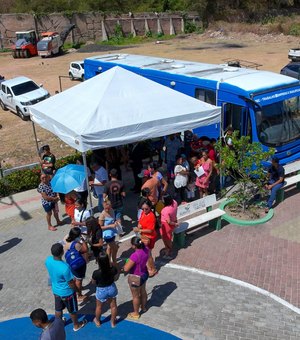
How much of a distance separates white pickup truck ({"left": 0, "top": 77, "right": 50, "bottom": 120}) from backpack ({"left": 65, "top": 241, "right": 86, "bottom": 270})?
14861 mm

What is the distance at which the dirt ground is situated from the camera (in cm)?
1705

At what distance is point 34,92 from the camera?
2161 cm

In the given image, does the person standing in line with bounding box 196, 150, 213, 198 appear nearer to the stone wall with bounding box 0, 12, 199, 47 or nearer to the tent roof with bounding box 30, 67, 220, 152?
the tent roof with bounding box 30, 67, 220, 152

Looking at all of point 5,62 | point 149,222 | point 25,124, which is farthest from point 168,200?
point 5,62

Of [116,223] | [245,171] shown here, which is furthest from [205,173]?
[116,223]

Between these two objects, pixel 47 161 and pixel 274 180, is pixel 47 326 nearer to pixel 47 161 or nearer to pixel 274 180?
pixel 47 161

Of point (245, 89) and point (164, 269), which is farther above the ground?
point (245, 89)

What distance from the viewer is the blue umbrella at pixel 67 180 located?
8633 millimetres

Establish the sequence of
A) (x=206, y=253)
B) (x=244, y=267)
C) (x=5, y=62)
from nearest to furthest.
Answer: (x=244, y=267)
(x=206, y=253)
(x=5, y=62)

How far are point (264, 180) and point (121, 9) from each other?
55548mm

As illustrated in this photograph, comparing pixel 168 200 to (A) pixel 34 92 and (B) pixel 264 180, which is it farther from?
(A) pixel 34 92

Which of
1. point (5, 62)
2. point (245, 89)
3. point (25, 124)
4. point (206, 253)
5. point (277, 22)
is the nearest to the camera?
point (206, 253)

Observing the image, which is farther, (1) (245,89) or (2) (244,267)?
(1) (245,89)

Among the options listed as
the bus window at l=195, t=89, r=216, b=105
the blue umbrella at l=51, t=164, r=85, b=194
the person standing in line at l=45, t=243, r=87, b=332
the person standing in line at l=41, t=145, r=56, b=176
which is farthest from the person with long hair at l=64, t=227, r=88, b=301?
the bus window at l=195, t=89, r=216, b=105
